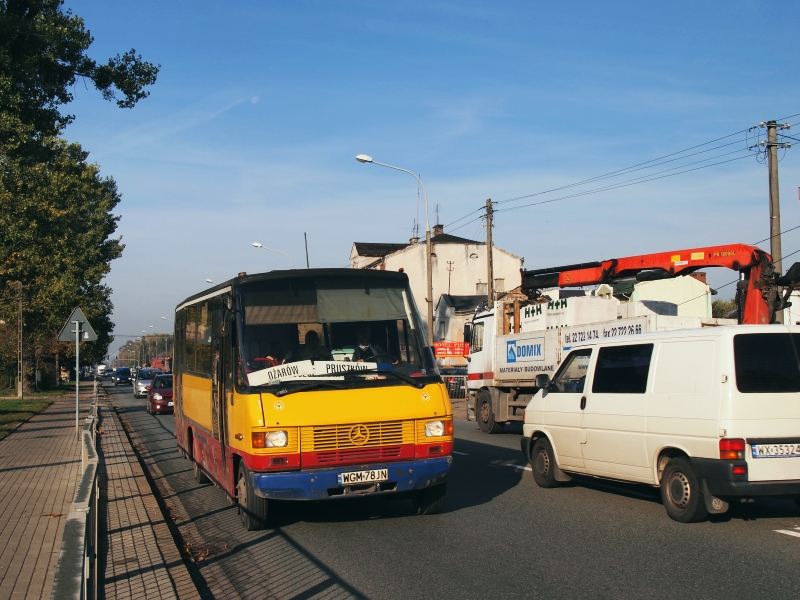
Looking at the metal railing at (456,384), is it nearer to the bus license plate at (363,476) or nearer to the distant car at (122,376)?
the bus license plate at (363,476)

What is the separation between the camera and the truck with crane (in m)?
14.9

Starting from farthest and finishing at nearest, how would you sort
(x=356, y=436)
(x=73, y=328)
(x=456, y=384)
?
(x=456, y=384) < (x=73, y=328) < (x=356, y=436)

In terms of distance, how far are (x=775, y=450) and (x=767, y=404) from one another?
0.44m

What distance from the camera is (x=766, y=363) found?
8.09 m

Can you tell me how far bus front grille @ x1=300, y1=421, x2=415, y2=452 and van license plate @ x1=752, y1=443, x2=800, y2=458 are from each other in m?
3.33

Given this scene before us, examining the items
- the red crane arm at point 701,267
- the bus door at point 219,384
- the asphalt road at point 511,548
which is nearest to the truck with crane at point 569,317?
the red crane arm at point 701,267

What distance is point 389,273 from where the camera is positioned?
9.56m

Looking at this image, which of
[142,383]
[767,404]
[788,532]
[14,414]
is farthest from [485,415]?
[142,383]

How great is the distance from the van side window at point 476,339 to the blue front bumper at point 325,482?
13.4 metres

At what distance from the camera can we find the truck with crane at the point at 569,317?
14.9 meters

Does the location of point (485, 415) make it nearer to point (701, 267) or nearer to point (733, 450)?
point (701, 267)

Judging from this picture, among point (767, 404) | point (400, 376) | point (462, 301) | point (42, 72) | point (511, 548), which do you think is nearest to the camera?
point (511, 548)

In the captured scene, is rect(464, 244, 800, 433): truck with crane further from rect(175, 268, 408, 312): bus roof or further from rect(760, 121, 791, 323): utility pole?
rect(175, 268, 408, 312): bus roof

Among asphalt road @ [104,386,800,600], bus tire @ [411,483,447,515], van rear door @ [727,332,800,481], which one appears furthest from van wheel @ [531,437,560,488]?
van rear door @ [727,332,800,481]
